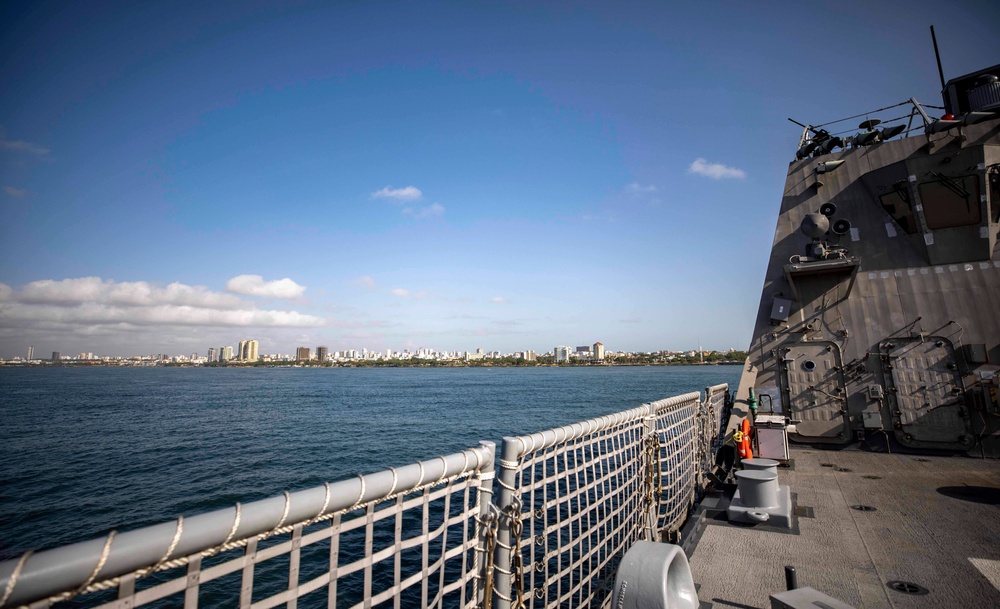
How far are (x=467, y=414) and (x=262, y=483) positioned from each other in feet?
67.0

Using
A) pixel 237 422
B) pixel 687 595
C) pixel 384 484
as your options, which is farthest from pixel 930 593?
pixel 237 422

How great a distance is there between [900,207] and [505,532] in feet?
37.0

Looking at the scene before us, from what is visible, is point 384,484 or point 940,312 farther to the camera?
point 940,312

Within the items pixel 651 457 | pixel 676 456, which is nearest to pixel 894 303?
pixel 676 456

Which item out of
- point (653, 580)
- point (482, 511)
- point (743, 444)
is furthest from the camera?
point (743, 444)

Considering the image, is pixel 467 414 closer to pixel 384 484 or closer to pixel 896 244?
pixel 896 244

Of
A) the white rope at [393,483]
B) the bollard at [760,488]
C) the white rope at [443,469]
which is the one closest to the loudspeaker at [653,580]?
the white rope at [443,469]

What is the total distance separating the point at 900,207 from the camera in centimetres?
944

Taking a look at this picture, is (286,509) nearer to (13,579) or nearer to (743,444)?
(13,579)

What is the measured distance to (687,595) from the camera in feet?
8.77

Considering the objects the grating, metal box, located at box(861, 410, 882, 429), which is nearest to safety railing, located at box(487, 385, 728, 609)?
the grating

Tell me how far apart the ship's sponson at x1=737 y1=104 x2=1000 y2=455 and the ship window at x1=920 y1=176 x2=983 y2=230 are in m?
0.02

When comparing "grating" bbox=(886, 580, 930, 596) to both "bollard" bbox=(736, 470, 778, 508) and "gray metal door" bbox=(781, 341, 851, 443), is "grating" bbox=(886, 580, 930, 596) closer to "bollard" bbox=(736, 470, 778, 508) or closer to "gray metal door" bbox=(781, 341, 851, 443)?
"bollard" bbox=(736, 470, 778, 508)

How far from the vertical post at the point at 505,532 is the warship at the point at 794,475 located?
0.02m
